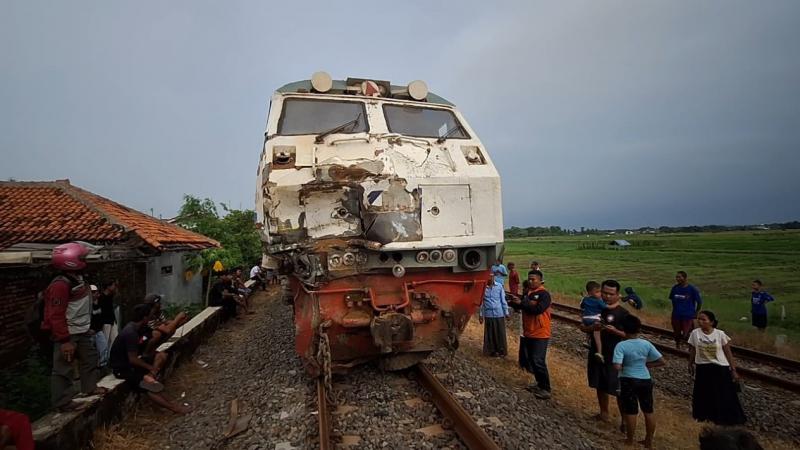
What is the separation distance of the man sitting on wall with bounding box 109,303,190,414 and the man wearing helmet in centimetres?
34

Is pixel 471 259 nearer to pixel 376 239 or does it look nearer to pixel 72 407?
pixel 376 239

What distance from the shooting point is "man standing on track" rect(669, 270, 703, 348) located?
8.60 m

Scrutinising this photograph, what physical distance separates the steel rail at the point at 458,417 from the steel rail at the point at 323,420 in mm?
1142

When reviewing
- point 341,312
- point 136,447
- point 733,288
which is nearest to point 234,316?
point 136,447

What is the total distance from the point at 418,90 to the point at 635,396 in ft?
15.9

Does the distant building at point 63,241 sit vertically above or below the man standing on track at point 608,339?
above

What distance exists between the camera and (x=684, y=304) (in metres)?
8.74

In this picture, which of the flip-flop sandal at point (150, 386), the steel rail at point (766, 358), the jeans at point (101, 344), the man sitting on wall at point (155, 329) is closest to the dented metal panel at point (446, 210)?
the man sitting on wall at point (155, 329)

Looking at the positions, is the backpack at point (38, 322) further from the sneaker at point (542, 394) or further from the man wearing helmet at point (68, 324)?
the sneaker at point (542, 394)

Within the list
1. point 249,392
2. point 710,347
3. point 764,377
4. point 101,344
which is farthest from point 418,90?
point 764,377

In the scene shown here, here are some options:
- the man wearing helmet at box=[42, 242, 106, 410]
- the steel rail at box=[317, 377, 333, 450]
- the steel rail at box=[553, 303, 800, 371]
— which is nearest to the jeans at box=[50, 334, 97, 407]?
the man wearing helmet at box=[42, 242, 106, 410]

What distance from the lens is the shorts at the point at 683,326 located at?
8.80 metres

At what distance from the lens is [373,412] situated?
4.45 m

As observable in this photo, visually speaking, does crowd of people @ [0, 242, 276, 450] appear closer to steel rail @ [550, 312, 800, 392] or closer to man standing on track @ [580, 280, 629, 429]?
man standing on track @ [580, 280, 629, 429]
